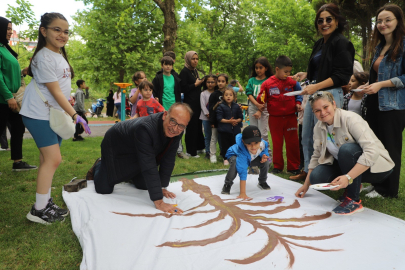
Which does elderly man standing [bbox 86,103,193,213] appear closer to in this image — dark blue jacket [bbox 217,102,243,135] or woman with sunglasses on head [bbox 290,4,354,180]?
woman with sunglasses on head [bbox 290,4,354,180]

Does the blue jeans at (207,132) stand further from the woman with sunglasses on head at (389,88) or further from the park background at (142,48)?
the woman with sunglasses on head at (389,88)

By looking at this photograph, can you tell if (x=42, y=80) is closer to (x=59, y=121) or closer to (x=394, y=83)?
(x=59, y=121)

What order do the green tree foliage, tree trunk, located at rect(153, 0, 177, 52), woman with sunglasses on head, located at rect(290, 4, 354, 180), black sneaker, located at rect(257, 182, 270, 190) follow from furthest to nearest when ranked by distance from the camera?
1. the green tree foliage
2. tree trunk, located at rect(153, 0, 177, 52)
3. black sneaker, located at rect(257, 182, 270, 190)
4. woman with sunglasses on head, located at rect(290, 4, 354, 180)

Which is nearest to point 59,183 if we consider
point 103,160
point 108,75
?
point 103,160

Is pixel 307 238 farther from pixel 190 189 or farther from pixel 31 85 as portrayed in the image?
pixel 31 85

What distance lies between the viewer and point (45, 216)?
2.46 m

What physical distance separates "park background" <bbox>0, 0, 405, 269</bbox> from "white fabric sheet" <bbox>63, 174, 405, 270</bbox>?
0.82ft

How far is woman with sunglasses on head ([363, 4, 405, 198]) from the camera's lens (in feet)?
9.15

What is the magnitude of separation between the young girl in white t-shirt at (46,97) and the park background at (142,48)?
0.28 meters

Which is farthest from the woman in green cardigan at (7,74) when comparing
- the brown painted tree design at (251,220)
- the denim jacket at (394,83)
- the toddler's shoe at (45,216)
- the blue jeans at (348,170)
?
the denim jacket at (394,83)

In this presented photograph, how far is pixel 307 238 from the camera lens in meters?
2.10

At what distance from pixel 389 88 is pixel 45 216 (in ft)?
10.4

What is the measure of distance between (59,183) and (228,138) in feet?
7.84

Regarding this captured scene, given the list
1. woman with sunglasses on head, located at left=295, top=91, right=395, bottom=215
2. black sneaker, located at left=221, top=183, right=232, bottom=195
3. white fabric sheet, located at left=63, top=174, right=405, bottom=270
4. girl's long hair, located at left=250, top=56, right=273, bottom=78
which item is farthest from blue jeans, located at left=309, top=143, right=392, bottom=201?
girl's long hair, located at left=250, top=56, right=273, bottom=78
